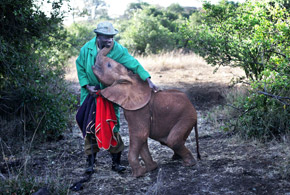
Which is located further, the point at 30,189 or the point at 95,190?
the point at 95,190

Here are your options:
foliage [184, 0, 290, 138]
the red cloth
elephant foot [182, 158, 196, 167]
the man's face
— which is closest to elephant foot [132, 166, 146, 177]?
the red cloth

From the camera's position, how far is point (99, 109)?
4457mm

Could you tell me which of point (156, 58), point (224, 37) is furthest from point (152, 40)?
point (224, 37)

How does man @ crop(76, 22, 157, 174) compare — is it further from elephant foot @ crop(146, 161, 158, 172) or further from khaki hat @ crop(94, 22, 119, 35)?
elephant foot @ crop(146, 161, 158, 172)

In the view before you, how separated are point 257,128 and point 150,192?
2.49m

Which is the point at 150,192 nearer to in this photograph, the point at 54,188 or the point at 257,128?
the point at 54,188

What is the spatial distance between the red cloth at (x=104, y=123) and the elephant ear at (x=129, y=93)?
0.18m

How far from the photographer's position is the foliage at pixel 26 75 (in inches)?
224

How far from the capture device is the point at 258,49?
5.49 metres

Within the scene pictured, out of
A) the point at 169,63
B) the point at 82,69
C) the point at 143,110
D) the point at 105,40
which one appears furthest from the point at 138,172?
the point at 169,63

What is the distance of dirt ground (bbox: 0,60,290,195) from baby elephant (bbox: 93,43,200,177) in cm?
31

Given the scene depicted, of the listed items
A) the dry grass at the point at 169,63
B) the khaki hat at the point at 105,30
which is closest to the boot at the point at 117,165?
the khaki hat at the point at 105,30

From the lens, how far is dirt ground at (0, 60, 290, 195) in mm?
4008

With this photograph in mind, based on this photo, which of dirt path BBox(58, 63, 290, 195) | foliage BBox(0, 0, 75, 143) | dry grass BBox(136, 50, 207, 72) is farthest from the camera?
dry grass BBox(136, 50, 207, 72)
